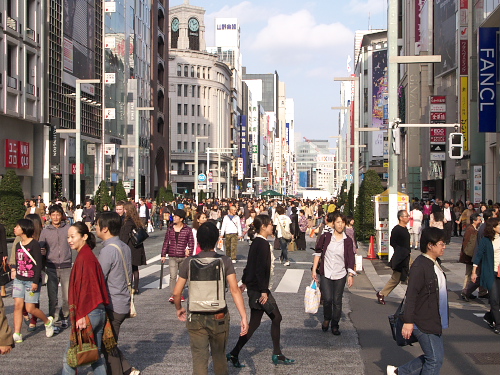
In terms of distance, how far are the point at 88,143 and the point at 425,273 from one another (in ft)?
168

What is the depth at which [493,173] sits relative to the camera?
126ft

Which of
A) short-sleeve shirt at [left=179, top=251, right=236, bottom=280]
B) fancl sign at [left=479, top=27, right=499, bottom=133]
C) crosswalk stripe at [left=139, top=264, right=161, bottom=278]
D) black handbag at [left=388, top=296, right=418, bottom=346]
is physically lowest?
crosswalk stripe at [left=139, top=264, right=161, bottom=278]

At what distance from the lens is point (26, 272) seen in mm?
9023

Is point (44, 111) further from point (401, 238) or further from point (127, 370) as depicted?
point (127, 370)

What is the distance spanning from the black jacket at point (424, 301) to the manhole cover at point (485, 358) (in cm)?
237

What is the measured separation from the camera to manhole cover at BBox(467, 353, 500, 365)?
8.05m

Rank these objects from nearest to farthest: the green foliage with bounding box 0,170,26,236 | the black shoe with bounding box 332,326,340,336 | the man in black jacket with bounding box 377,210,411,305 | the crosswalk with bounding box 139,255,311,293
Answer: the black shoe with bounding box 332,326,340,336 → the man in black jacket with bounding box 377,210,411,305 → the crosswalk with bounding box 139,255,311,293 → the green foliage with bounding box 0,170,26,236

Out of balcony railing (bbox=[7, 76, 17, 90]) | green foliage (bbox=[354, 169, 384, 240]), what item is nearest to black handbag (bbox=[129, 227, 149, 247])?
green foliage (bbox=[354, 169, 384, 240])

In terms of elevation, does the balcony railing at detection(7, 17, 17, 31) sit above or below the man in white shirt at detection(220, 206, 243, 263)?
above

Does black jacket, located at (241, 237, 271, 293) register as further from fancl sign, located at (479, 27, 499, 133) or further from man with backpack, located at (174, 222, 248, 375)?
fancl sign, located at (479, 27, 499, 133)

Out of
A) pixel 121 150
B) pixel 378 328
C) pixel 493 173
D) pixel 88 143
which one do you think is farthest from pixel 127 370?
pixel 121 150

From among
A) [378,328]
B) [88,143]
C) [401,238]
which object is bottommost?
[378,328]

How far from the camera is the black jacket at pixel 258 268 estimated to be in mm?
7855

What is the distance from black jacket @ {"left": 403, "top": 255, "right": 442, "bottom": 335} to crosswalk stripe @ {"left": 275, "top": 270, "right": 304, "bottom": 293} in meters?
8.27
